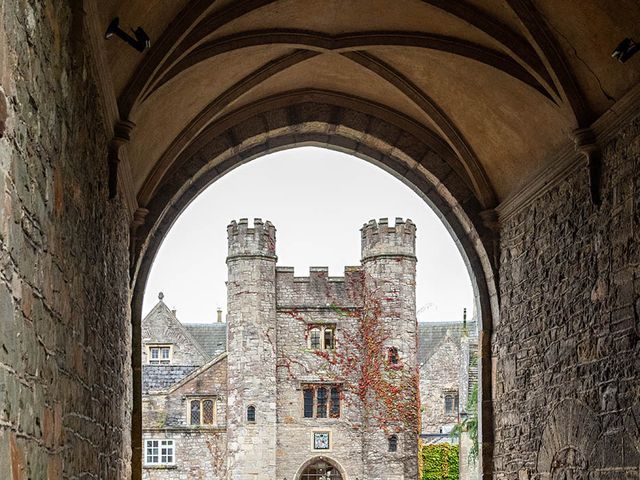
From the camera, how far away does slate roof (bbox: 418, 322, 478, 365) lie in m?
46.8

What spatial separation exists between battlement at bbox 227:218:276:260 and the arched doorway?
693 cm

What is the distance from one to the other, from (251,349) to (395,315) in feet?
15.8

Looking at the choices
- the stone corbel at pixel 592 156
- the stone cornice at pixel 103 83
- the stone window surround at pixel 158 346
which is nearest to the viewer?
the stone cornice at pixel 103 83

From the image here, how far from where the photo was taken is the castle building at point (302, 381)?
3441 cm

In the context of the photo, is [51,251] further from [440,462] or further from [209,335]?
[209,335]

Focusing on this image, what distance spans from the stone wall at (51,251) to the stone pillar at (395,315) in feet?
89.9

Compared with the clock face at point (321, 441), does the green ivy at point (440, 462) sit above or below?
below

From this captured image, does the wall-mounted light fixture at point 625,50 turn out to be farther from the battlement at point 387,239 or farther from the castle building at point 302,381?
the battlement at point 387,239

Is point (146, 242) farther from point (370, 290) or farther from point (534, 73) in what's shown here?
point (370, 290)

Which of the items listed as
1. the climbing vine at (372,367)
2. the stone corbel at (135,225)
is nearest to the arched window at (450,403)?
the climbing vine at (372,367)

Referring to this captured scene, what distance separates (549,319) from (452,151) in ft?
9.05

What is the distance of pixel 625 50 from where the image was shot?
681 cm

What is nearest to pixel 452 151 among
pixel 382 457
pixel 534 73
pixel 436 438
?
pixel 534 73

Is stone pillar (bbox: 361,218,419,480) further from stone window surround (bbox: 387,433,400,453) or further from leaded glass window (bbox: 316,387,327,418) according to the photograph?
leaded glass window (bbox: 316,387,327,418)
